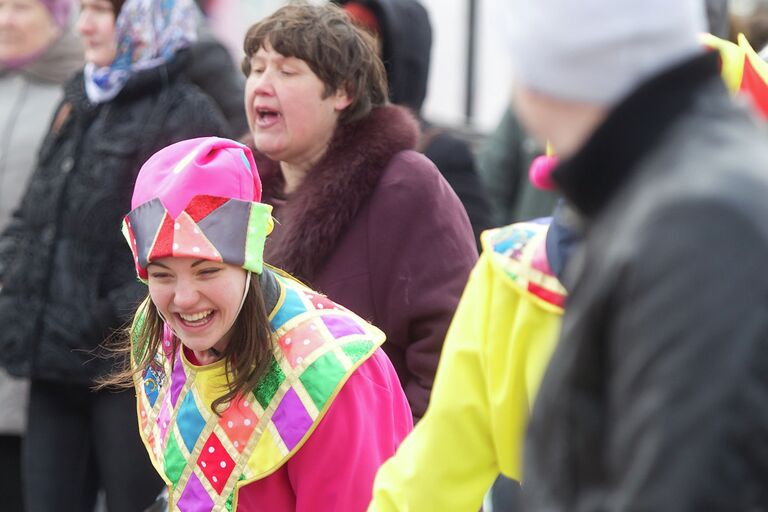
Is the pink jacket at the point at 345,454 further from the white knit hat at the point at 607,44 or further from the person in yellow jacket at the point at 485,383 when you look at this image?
the white knit hat at the point at 607,44

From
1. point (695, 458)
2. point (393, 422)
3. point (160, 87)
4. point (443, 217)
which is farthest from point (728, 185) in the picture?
point (160, 87)

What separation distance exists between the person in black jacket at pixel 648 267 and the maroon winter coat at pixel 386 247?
1.90m

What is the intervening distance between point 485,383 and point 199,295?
80cm

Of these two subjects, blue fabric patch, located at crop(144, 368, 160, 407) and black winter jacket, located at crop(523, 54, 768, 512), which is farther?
blue fabric patch, located at crop(144, 368, 160, 407)

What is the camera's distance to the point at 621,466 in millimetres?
1505

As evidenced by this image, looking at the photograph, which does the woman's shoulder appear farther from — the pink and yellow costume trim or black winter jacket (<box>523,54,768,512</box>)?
black winter jacket (<box>523,54,768,512</box>)

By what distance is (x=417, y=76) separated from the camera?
183 inches

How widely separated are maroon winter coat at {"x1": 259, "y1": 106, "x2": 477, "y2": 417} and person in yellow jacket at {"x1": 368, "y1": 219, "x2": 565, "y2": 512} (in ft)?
3.85

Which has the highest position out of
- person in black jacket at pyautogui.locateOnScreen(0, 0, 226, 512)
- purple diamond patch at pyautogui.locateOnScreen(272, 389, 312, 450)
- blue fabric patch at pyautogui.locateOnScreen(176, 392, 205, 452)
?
purple diamond patch at pyautogui.locateOnScreen(272, 389, 312, 450)

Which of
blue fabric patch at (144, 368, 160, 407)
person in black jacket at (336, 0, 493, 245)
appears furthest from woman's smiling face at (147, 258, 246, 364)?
person in black jacket at (336, 0, 493, 245)

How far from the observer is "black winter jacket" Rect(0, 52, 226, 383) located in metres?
4.35

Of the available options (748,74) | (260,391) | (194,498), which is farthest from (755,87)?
(194,498)

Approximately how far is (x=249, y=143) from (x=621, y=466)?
8.40 ft

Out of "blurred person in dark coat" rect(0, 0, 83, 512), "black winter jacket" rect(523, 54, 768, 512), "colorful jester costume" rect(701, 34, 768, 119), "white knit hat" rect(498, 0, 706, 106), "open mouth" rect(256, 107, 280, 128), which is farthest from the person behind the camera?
"blurred person in dark coat" rect(0, 0, 83, 512)
